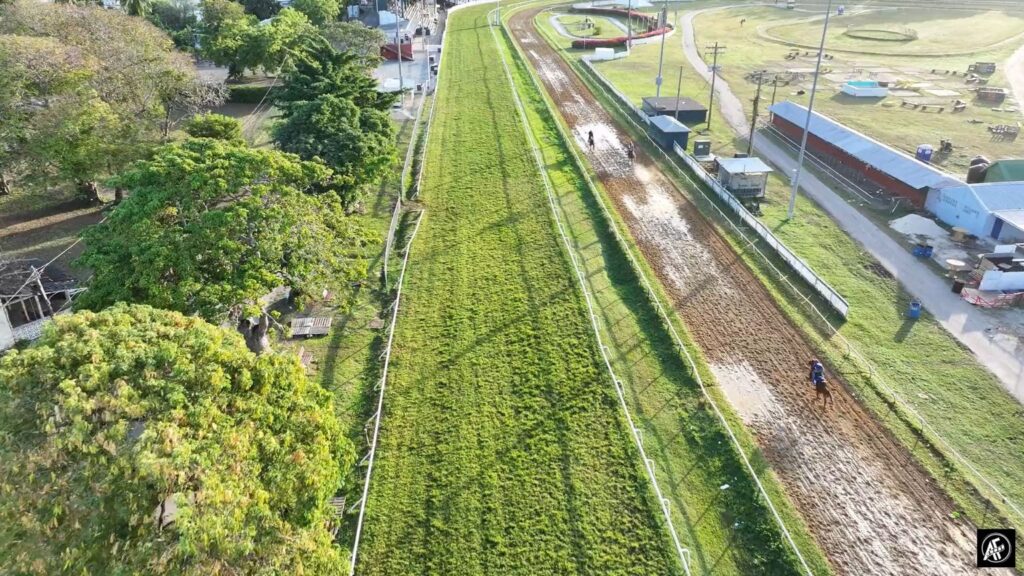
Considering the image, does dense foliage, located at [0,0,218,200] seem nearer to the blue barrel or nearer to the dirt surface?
the dirt surface

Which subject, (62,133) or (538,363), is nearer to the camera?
(538,363)

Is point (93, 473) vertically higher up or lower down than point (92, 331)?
lower down

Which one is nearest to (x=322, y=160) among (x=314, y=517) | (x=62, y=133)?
(x=62, y=133)

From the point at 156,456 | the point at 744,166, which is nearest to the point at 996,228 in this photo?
the point at 744,166

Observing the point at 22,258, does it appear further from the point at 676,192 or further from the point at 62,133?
the point at 676,192

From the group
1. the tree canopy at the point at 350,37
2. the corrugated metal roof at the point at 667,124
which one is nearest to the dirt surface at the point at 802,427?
the corrugated metal roof at the point at 667,124

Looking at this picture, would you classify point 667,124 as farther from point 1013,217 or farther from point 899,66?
point 899,66

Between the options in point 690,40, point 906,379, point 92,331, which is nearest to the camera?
point 92,331

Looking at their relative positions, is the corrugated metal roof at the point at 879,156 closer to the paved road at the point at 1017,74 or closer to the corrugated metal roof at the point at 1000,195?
the corrugated metal roof at the point at 1000,195
